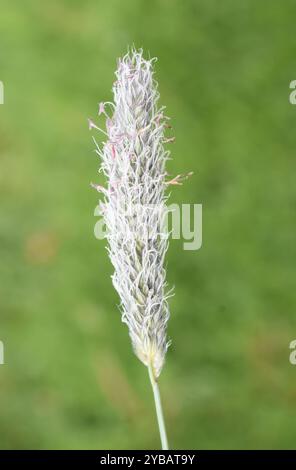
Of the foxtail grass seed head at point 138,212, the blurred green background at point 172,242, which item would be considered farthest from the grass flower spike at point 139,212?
the blurred green background at point 172,242

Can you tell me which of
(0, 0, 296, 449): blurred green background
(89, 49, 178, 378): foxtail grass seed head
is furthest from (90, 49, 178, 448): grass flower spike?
(0, 0, 296, 449): blurred green background

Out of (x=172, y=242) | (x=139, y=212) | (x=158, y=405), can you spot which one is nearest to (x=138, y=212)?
(x=139, y=212)

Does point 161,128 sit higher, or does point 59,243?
point 59,243

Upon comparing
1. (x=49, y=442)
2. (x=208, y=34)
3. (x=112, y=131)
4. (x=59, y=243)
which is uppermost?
(x=208, y=34)

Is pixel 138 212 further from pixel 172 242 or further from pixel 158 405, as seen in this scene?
pixel 172 242

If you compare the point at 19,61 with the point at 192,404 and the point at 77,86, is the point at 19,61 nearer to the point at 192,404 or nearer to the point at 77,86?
the point at 77,86

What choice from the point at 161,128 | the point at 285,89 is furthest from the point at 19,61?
the point at 161,128

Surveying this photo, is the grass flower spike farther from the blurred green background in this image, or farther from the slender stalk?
the blurred green background
